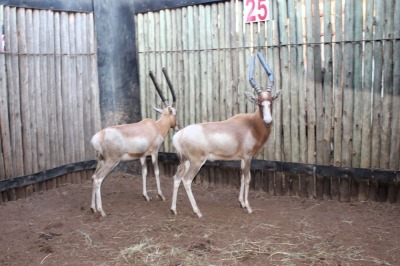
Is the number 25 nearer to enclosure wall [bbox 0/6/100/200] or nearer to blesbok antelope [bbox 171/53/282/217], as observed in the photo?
blesbok antelope [bbox 171/53/282/217]

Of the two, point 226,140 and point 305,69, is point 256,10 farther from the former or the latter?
point 226,140

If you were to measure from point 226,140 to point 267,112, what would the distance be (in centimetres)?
77

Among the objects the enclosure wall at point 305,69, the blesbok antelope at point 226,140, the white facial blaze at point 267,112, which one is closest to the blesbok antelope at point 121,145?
the blesbok antelope at point 226,140

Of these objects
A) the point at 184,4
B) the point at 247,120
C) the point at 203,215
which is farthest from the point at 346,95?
the point at 184,4

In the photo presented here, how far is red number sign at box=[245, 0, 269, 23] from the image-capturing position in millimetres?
7520

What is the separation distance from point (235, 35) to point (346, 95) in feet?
7.47

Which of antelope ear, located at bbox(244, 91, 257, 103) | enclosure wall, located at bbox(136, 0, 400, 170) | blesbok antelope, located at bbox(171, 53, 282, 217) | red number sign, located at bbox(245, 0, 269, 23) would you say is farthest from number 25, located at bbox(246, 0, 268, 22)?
antelope ear, located at bbox(244, 91, 257, 103)

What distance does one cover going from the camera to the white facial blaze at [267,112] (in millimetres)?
6520

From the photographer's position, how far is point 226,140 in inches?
268

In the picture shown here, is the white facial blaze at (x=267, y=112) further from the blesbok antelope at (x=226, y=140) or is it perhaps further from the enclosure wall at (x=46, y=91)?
the enclosure wall at (x=46, y=91)

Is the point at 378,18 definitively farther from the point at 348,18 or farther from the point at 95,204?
the point at 95,204

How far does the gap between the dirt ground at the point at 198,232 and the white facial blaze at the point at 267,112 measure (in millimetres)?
1493

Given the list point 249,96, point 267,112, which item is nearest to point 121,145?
point 249,96

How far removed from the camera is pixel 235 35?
7.95 m
